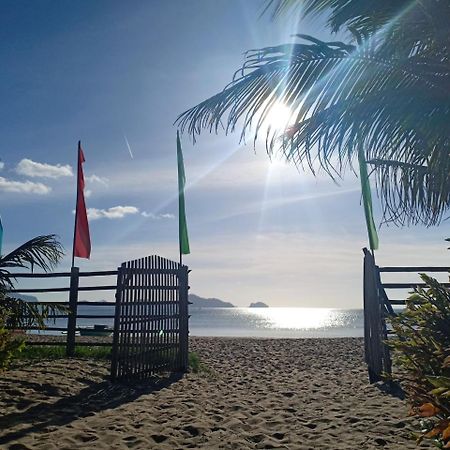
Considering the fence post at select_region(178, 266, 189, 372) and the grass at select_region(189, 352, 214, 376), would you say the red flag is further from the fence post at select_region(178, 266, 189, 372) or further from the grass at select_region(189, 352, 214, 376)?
the grass at select_region(189, 352, 214, 376)

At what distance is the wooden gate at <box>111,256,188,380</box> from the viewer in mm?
8008

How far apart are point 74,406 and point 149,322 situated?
2771mm

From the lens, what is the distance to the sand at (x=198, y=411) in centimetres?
473

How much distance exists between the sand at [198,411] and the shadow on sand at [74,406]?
0.01 m

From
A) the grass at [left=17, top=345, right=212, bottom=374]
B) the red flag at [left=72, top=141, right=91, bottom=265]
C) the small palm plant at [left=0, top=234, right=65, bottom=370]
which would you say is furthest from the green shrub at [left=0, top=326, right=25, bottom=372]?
the red flag at [left=72, top=141, right=91, bottom=265]

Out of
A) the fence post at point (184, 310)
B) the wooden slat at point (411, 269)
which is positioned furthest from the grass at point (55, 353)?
the wooden slat at point (411, 269)

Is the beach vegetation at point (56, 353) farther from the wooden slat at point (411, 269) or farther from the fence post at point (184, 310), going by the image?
the wooden slat at point (411, 269)

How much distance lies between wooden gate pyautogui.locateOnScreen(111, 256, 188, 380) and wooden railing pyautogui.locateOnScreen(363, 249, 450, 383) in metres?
3.36

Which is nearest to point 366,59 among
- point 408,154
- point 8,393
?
point 408,154

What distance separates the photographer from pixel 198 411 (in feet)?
19.7

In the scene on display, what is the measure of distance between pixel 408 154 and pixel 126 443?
12.6 feet

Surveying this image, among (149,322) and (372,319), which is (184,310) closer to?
(149,322)

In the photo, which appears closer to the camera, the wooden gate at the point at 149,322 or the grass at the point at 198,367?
the wooden gate at the point at 149,322

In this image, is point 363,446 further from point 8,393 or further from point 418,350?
point 8,393
